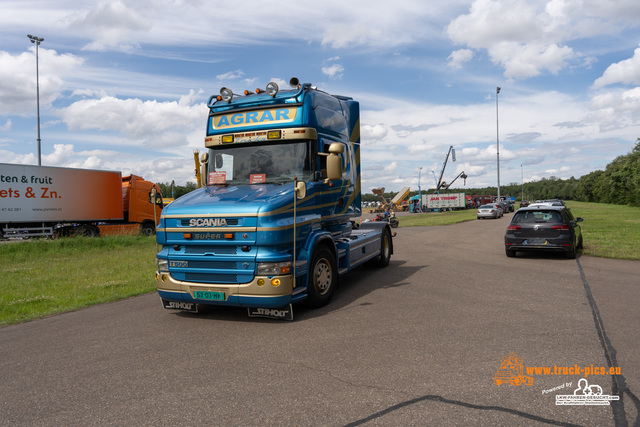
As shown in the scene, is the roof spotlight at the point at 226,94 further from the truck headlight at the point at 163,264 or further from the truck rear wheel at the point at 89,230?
the truck rear wheel at the point at 89,230

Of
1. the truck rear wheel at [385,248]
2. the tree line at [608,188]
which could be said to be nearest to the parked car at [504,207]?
the tree line at [608,188]

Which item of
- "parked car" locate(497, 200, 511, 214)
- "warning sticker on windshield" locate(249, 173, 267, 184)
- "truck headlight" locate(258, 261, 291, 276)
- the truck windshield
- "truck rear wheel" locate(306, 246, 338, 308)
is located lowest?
"truck rear wheel" locate(306, 246, 338, 308)

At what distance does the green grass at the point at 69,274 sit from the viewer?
26.9 ft

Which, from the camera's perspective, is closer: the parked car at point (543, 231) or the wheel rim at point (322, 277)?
the wheel rim at point (322, 277)

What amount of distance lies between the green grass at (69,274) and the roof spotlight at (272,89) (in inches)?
190

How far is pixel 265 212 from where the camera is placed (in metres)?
6.01

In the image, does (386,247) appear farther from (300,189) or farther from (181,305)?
(181,305)

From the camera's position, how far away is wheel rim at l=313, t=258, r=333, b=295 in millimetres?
7004

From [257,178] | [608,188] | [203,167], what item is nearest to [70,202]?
[203,167]

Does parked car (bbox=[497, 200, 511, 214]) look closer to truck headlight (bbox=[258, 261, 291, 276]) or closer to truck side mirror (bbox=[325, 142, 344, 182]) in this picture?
truck side mirror (bbox=[325, 142, 344, 182])

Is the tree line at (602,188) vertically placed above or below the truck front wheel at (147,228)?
above

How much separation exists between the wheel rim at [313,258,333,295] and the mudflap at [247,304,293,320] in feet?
2.24

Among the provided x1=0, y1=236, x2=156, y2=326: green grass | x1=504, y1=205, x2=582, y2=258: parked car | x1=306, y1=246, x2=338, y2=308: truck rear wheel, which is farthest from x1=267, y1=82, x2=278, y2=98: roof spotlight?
x1=504, y1=205, x2=582, y2=258: parked car

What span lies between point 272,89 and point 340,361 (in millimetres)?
4660
